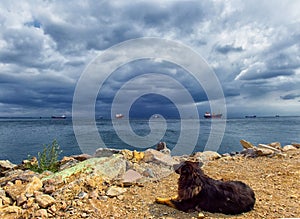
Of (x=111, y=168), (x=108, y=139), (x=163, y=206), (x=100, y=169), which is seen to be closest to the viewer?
(x=163, y=206)

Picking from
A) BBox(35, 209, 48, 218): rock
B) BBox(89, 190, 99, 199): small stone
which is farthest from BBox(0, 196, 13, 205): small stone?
BBox(89, 190, 99, 199): small stone

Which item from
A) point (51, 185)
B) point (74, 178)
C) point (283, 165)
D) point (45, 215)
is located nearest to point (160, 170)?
point (74, 178)

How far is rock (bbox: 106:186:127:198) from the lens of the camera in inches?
196

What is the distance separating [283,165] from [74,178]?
5.77 metres

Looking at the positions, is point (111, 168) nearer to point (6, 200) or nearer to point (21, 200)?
point (21, 200)

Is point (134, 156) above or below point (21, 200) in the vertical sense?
above

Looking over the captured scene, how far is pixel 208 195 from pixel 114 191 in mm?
1863

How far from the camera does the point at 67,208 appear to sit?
14.6 feet

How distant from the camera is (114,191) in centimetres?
508

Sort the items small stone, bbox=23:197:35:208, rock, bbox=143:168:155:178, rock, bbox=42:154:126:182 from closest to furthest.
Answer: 1. small stone, bbox=23:197:35:208
2. rock, bbox=42:154:126:182
3. rock, bbox=143:168:155:178

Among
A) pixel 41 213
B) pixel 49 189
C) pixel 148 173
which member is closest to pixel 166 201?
pixel 148 173

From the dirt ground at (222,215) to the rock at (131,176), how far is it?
269mm

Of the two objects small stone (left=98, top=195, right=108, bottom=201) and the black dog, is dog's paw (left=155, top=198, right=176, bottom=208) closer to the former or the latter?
the black dog

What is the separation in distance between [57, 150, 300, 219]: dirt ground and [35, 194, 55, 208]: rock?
413 mm
